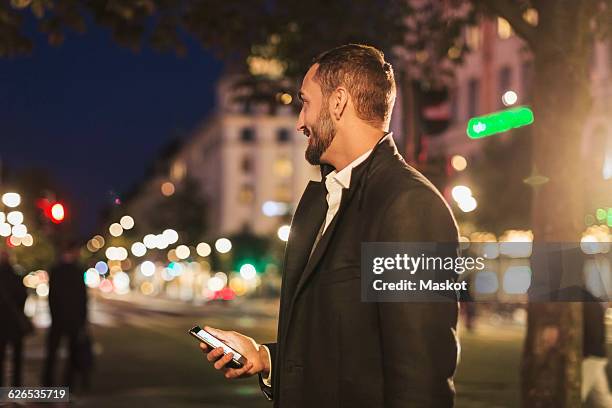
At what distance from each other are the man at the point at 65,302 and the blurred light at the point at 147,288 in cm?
12352

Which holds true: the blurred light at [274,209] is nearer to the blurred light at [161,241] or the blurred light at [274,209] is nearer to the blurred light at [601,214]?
the blurred light at [161,241]

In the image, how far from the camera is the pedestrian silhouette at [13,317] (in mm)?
13266

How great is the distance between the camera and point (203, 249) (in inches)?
3831

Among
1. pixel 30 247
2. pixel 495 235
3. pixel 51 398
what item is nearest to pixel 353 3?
pixel 51 398

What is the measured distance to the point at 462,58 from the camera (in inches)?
555

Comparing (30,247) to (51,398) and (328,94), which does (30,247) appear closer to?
(51,398)

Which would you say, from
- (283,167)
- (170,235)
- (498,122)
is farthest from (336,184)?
(283,167)

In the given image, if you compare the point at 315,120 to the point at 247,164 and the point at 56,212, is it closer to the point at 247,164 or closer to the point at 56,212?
the point at 56,212

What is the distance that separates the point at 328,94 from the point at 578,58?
5.99 meters

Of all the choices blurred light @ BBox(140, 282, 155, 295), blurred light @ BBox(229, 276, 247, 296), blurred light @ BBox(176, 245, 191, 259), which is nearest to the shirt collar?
blurred light @ BBox(229, 276, 247, 296)

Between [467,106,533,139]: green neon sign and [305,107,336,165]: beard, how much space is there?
17.5 feet

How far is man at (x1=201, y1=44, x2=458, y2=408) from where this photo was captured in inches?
107

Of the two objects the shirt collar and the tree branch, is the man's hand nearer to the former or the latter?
the shirt collar

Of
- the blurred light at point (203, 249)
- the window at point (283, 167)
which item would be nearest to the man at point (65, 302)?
the blurred light at point (203, 249)
